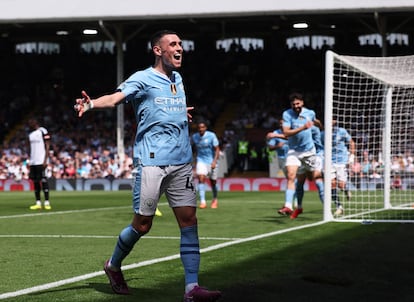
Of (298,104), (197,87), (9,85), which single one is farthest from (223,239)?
(9,85)

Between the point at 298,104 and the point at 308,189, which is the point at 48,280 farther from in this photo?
the point at 308,189

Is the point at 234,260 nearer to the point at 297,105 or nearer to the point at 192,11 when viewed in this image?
the point at 297,105

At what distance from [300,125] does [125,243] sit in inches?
333

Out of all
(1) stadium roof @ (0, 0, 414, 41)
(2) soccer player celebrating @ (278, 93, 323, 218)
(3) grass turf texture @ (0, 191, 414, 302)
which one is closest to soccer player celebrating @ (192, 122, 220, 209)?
(2) soccer player celebrating @ (278, 93, 323, 218)

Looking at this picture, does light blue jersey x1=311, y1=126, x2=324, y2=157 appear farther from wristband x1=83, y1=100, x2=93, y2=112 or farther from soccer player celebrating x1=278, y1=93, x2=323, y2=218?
wristband x1=83, y1=100, x2=93, y2=112

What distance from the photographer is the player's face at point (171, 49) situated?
6.75 meters

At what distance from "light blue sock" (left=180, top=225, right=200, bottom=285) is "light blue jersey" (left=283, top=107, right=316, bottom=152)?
8492 mm

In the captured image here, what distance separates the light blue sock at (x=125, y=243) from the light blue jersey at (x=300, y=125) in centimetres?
827

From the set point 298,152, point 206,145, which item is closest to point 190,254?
point 298,152

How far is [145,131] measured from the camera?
6.75 meters

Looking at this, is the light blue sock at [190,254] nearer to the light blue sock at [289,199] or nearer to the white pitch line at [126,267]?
the white pitch line at [126,267]

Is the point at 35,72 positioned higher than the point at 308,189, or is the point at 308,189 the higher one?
the point at 35,72

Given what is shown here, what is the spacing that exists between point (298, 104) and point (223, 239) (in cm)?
416

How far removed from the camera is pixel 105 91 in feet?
155
